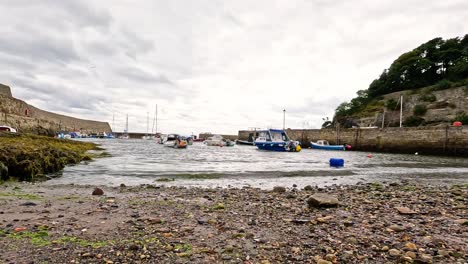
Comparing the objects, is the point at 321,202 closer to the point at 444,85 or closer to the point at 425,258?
the point at 425,258

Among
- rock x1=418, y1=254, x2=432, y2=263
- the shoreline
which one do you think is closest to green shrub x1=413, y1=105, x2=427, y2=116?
the shoreline

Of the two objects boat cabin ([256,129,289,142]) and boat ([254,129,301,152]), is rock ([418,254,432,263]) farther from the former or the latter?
boat cabin ([256,129,289,142])

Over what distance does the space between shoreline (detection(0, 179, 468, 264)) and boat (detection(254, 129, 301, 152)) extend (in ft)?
139

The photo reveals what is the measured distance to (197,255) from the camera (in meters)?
4.11

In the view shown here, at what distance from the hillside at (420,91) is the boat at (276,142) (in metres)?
35.0

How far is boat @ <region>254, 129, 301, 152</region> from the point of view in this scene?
2007 inches

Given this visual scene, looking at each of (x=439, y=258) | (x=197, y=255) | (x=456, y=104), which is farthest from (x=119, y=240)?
(x=456, y=104)

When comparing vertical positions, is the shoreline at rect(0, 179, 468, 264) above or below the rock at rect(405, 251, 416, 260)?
below

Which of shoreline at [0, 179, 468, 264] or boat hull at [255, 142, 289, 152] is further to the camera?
boat hull at [255, 142, 289, 152]

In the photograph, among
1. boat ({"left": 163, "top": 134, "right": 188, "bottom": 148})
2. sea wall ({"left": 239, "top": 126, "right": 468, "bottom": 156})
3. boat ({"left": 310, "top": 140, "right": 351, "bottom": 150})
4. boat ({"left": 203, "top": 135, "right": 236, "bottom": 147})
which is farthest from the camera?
boat ({"left": 203, "top": 135, "right": 236, "bottom": 147})

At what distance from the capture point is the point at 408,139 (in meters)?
48.1

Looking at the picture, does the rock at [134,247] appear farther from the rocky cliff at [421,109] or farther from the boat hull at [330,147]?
the rocky cliff at [421,109]

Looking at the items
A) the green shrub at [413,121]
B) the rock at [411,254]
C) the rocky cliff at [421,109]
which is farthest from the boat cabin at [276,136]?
the rock at [411,254]

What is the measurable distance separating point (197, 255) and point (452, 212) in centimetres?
690
